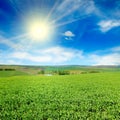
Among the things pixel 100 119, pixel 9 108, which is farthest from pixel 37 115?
pixel 100 119

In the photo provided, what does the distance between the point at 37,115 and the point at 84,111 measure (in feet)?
9.61

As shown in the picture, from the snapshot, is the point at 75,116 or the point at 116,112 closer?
the point at 75,116

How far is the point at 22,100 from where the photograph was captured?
1521 centimetres

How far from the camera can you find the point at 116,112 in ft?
38.4

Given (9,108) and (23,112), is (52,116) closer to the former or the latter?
(23,112)

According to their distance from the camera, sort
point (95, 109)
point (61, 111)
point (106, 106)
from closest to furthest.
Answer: point (61, 111) → point (95, 109) → point (106, 106)

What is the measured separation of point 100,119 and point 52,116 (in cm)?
265

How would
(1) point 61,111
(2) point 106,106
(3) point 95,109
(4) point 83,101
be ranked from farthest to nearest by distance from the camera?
(4) point 83,101, (2) point 106,106, (3) point 95,109, (1) point 61,111

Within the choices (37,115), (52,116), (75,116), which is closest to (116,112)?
(75,116)

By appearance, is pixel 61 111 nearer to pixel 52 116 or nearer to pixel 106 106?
pixel 52 116

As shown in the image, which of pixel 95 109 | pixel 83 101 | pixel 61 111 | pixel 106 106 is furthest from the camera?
pixel 83 101

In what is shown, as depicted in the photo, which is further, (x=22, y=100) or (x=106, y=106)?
(x=22, y=100)

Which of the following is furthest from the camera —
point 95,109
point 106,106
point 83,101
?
point 83,101

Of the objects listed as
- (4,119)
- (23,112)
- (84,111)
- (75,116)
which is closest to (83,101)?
(84,111)
